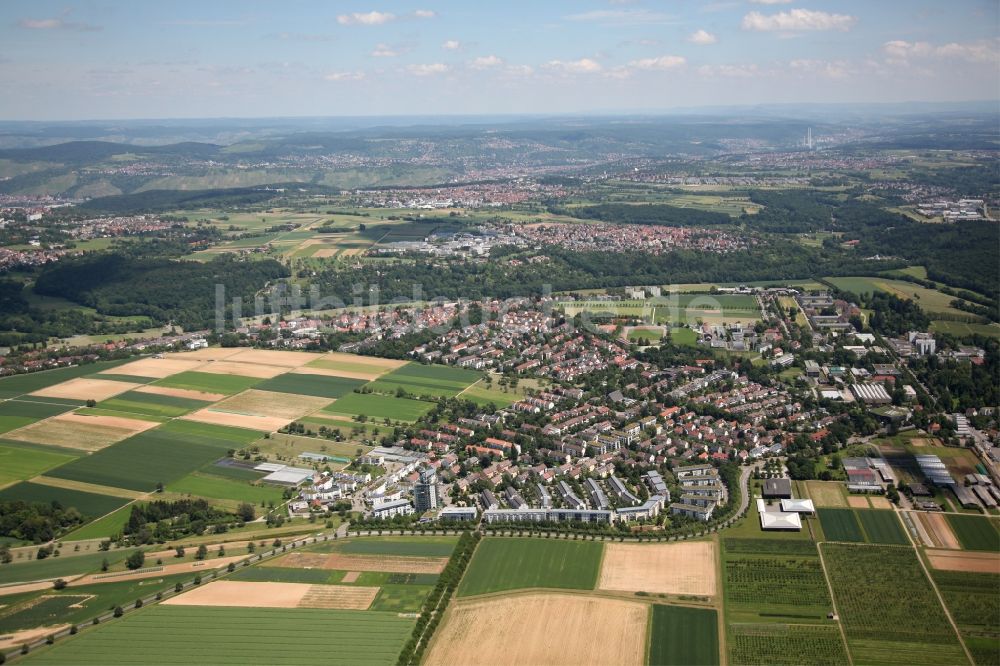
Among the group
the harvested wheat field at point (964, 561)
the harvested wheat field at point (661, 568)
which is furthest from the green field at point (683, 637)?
the harvested wheat field at point (964, 561)

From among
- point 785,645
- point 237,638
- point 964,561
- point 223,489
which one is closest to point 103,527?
point 223,489

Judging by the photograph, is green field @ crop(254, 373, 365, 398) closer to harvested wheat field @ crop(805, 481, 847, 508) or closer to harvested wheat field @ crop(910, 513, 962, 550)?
harvested wheat field @ crop(805, 481, 847, 508)

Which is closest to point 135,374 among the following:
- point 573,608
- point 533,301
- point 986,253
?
point 533,301

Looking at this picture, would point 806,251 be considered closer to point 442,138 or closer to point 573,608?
point 573,608

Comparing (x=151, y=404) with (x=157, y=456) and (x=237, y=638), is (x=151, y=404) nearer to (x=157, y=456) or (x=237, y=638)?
(x=157, y=456)

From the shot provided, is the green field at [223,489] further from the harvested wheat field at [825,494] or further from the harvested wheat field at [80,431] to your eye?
the harvested wheat field at [825,494]
